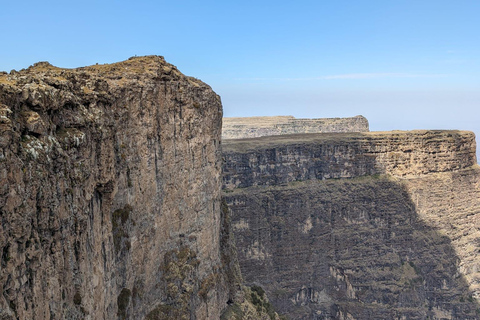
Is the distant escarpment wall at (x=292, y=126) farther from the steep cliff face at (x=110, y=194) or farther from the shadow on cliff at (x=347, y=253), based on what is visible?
the steep cliff face at (x=110, y=194)

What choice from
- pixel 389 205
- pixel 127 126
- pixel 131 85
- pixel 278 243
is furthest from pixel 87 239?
pixel 389 205

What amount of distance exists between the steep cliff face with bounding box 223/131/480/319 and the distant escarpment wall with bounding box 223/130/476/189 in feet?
0.62

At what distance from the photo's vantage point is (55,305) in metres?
17.4

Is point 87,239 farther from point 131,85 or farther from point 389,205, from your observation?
point 389,205

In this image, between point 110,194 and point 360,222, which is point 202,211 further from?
point 360,222

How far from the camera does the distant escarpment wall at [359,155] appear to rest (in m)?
95.3

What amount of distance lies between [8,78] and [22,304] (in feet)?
27.6

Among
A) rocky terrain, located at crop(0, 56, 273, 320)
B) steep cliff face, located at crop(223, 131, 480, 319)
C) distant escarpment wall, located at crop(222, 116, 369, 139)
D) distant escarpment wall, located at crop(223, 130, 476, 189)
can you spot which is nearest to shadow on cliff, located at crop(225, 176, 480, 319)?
steep cliff face, located at crop(223, 131, 480, 319)

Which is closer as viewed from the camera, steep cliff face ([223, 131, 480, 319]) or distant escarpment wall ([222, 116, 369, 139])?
steep cliff face ([223, 131, 480, 319])

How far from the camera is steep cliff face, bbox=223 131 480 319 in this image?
289ft

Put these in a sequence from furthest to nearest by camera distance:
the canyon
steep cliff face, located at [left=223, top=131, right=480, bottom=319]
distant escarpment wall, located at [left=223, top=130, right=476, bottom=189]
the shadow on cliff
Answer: distant escarpment wall, located at [left=223, top=130, right=476, bottom=189]
steep cliff face, located at [left=223, top=131, right=480, bottom=319]
the shadow on cliff
the canyon

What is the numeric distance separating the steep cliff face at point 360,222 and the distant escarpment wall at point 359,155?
0.19m

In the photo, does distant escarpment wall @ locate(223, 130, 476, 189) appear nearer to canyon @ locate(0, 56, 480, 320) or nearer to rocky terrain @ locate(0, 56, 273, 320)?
canyon @ locate(0, 56, 480, 320)

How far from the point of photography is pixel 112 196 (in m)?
25.1
